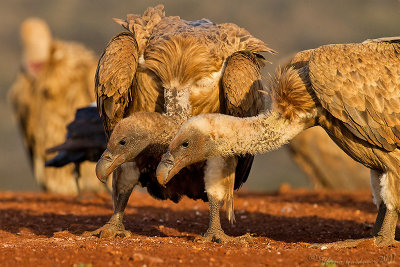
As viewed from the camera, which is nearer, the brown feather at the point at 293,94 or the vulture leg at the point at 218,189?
the brown feather at the point at 293,94

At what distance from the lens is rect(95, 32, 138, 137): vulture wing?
7059 mm

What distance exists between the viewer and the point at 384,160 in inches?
254

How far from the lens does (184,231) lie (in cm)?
824

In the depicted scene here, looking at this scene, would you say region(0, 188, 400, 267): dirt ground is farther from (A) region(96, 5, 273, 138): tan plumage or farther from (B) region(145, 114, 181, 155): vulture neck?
(A) region(96, 5, 273, 138): tan plumage

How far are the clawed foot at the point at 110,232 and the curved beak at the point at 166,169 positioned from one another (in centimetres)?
131

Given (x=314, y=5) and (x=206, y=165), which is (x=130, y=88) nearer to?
(x=206, y=165)

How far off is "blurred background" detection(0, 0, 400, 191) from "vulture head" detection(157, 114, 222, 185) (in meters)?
28.1

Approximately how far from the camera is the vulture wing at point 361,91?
6.32 m

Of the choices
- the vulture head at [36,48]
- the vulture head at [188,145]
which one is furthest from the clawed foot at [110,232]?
the vulture head at [36,48]

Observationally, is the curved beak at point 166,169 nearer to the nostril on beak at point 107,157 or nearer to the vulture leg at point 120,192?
the nostril on beak at point 107,157

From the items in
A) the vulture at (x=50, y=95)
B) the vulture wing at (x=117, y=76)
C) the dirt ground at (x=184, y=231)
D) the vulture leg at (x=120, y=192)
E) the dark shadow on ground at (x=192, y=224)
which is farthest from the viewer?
the vulture at (x=50, y=95)

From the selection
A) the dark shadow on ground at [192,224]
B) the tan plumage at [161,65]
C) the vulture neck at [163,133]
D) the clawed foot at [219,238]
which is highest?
the tan plumage at [161,65]

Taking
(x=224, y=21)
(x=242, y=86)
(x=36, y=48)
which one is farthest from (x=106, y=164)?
(x=224, y=21)

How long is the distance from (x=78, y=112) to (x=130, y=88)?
15.3ft
